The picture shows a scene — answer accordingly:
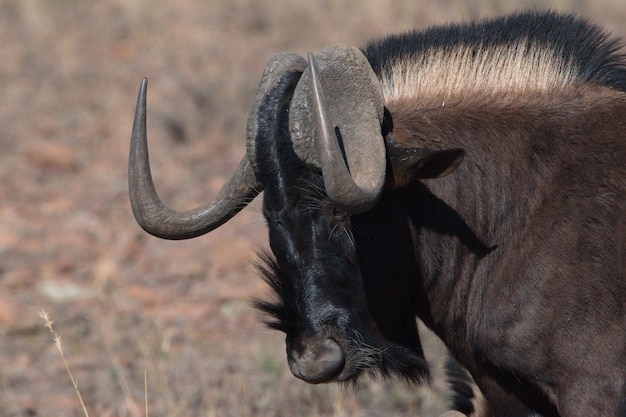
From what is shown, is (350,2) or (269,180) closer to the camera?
(269,180)

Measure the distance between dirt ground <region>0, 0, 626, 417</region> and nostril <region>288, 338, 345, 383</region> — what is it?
51 centimetres

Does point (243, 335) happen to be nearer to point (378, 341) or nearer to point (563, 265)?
point (378, 341)

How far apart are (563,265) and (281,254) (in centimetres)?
107

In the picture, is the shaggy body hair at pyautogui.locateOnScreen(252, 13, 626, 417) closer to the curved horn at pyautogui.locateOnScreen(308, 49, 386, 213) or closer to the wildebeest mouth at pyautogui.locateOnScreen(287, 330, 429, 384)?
A: the wildebeest mouth at pyautogui.locateOnScreen(287, 330, 429, 384)

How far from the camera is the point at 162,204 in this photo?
4.44m

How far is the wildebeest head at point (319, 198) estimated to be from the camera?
4023 millimetres

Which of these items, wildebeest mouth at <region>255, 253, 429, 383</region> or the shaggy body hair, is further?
wildebeest mouth at <region>255, 253, 429, 383</region>

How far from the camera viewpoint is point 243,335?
7797 mm

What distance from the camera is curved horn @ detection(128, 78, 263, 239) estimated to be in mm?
4277

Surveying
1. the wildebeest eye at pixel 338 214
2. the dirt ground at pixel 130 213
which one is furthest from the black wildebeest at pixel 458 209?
the dirt ground at pixel 130 213

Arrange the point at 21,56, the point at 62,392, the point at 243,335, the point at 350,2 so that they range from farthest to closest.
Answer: the point at 350,2, the point at 21,56, the point at 243,335, the point at 62,392

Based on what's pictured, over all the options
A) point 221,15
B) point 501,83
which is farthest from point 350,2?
point 501,83

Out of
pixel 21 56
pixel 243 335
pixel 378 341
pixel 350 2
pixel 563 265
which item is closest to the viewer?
pixel 563 265

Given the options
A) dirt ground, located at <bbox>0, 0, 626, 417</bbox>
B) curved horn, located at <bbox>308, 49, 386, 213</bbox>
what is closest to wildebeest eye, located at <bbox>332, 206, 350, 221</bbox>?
curved horn, located at <bbox>308, 49, 386, 213</bbox>
